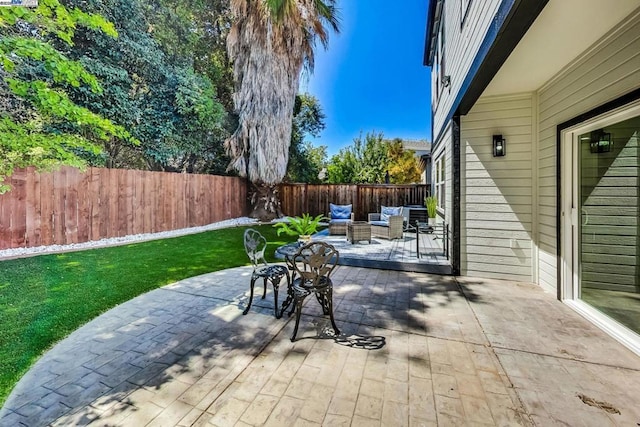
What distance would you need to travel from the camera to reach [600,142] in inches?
121

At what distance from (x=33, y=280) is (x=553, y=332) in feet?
22.0

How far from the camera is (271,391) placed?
6.22 ft

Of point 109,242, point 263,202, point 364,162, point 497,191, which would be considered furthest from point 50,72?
point 364,162

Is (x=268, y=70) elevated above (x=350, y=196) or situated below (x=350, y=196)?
above

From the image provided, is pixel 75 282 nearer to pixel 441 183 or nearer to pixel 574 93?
pixel 574 93

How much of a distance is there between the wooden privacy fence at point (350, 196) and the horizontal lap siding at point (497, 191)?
674cm

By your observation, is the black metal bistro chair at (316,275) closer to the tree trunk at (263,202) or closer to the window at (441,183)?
the window at (441,183)

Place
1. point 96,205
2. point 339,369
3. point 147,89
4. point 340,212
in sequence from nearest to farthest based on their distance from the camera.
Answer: point 339,369, point 96,205, point 340,212, point 147,89

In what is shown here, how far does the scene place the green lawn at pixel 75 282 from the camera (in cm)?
254

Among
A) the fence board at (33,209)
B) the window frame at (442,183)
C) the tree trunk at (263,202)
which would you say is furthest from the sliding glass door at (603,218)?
the tree trunk at (263,202)

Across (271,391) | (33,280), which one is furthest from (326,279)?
(33,280)

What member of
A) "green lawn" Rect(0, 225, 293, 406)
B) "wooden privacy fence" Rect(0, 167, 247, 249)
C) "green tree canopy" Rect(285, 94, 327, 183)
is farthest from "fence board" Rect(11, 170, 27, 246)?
"green tree canopy" Rect(285, 94, 327, 183)

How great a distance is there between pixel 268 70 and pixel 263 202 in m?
5.07

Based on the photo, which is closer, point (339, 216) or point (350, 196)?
point (339, 216)
